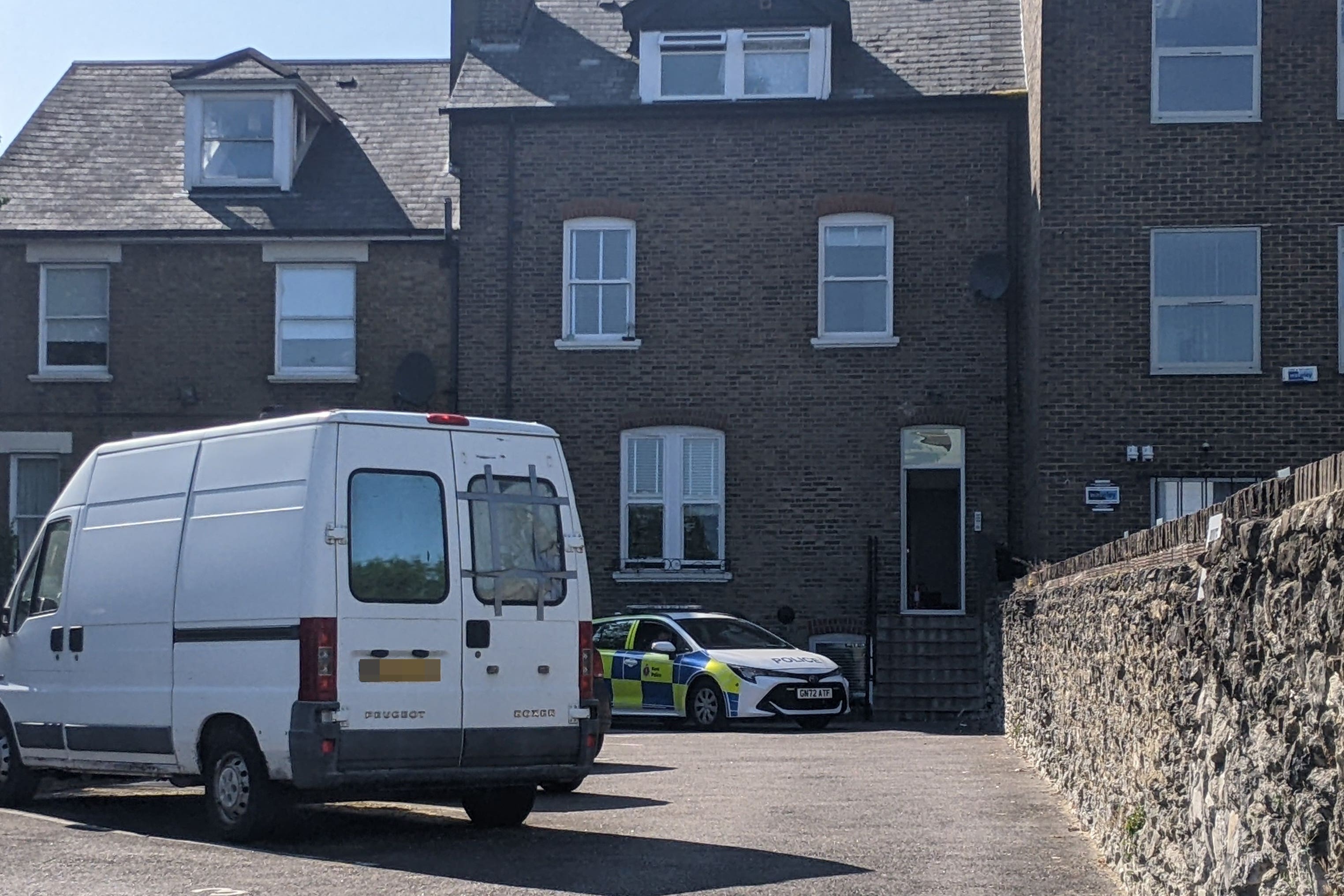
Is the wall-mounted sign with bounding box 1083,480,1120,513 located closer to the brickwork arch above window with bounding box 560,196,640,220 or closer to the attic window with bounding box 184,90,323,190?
the brickwork arch above window with bounding box 560,196,640,220

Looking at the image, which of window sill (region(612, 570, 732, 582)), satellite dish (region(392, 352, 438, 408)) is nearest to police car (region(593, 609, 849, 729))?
window sill (region(612, 570, 732, 582))

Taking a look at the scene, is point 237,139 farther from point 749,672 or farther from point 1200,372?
point 1200,372

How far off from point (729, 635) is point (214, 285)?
31.8ft

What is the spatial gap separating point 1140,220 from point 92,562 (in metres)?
14.6

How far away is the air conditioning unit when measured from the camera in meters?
24.2

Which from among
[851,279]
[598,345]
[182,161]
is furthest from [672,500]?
Answer: [182,161]

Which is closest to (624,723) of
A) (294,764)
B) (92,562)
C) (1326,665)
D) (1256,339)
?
(1256,339)

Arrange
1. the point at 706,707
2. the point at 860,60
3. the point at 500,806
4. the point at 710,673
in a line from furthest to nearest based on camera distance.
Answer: the point at 860,60
the point at 706,707
the point at 710,673
the point at 500,806

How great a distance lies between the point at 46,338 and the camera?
26078 millimetres

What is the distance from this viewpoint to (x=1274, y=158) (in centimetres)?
2220

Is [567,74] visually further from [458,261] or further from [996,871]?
[996,871]

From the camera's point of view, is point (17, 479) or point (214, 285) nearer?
point (214, 285)

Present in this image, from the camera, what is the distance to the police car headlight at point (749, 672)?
20.1 metres

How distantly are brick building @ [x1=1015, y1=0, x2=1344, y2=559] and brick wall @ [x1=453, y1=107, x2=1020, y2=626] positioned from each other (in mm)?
1944
